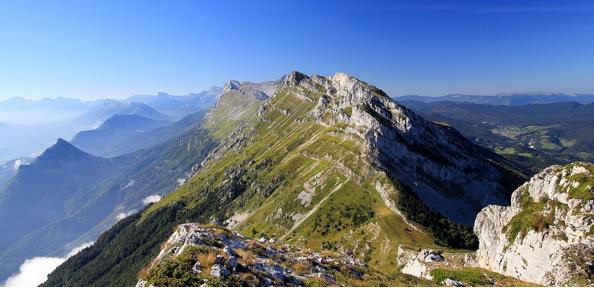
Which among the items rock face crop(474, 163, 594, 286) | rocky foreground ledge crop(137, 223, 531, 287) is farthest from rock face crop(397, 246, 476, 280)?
rocky foreground ledge crop(137, 223, 531, 287)

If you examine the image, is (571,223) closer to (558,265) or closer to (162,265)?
(558,265)

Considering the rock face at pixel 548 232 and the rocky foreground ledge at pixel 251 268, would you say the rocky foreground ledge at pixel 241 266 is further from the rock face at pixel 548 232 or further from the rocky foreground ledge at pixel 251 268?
the rock face at pixel 548 232

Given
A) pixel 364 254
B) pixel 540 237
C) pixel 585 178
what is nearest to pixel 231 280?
pixel 540 237

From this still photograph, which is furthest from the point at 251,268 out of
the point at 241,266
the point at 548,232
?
the point at 548,232

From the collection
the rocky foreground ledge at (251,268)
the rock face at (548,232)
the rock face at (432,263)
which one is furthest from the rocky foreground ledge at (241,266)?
the rock face at (548,232)

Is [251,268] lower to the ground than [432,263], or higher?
higher

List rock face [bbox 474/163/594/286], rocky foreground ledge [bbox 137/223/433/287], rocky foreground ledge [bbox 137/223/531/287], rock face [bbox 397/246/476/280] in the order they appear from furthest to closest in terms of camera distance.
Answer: rock face [bbox 397/246/476/280]
rock face [bbox 474/163/594/286]
rocky foreground ledge [bbox 137/223/531/287]
rocky foreground ledge [bbox 137/223/433/287]

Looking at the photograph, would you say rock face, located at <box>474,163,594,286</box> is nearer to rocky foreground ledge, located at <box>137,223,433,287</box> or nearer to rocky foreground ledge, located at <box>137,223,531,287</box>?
rocky foreground ledge, located at <box>137,223,531,287</box>

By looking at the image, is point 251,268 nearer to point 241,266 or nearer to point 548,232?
point 241,266
